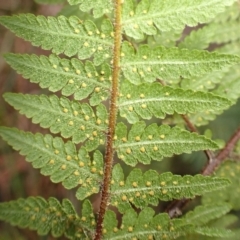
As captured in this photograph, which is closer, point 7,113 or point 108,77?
point 108,77

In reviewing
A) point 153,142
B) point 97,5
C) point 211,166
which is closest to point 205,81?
point 211,166

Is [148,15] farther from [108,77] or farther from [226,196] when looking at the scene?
[226,196]

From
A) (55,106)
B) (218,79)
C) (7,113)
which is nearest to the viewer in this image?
(55,106)

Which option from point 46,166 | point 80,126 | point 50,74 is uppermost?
point 50,74

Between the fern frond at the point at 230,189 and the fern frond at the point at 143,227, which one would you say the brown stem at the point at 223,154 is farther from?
the fern frond at the point at 143,227

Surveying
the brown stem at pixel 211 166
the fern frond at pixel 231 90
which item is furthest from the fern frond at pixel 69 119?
the fern frond at pixel 231 90

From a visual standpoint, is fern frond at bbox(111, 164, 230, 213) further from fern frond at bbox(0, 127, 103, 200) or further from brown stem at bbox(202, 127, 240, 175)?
brown stem at bbox(202, 127, 240, 175)

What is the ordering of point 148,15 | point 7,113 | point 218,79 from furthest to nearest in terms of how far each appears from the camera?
point 7,113
point 218,79
point 148,15

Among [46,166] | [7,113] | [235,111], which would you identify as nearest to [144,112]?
[46,166]
